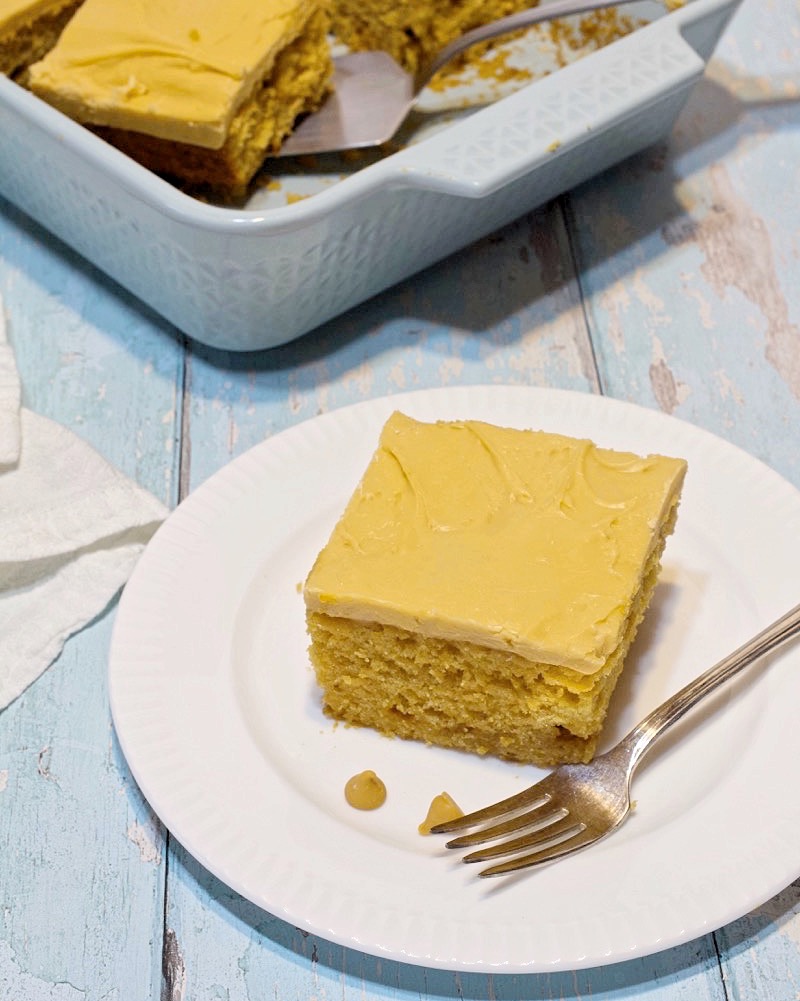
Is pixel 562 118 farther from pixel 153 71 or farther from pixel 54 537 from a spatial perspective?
pixel 54 537

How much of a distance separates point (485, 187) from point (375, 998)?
3.06 ft

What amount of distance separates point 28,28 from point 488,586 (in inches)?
51.4

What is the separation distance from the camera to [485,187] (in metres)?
1.47

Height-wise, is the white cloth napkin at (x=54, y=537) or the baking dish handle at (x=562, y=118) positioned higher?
the baking dish handle at (x=562, y=118)

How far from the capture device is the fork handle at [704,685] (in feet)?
3.84

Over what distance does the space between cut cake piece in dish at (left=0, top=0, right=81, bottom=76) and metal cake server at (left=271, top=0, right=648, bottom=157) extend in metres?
0.42

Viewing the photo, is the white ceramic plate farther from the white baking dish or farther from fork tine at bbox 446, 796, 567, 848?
the white baking dish

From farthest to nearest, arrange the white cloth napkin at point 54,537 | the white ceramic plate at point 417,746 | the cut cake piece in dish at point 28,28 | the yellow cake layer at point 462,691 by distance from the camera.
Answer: the cut cake piece in dish at point 28,28 → the white cloth napkin at point 54,537 → the yellow cake layer at point 462,691 → the white ceramic plate at point 417,746

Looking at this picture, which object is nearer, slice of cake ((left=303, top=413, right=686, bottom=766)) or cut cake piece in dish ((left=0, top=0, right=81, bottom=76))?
slice of cake ((left=303, top=413, right=686, bottom=766))

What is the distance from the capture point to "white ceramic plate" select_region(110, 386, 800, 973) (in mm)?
1031

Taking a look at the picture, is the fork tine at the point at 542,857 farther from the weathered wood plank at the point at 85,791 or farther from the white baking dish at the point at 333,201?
the white baking dish at the point at 333,201

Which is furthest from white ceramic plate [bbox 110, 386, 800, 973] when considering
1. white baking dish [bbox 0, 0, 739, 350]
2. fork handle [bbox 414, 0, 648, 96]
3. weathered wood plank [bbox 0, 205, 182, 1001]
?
fork handle [bbox 414, 0, 648, 96]

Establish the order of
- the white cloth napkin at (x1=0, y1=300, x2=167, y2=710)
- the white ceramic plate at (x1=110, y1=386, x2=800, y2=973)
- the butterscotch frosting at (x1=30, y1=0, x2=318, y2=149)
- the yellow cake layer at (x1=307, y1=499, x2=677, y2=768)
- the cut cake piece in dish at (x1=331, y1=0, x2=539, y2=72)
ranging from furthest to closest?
1. the cut cake piece in dish at (x1=331, y1=0, x2=539, y2=72)
2. the butterscotch frosting at (x1=30, y1=0, x2=318, y2=149)
3. the white cloth napkin at (x1=0, y1=300, x2=167, y2=710)
4. the yellow cake layer at (x1=307, y1=499, x2=677, y2=768)
5. the white ceramic plate at (x1=110, y1=386, x2=800, y2=973)

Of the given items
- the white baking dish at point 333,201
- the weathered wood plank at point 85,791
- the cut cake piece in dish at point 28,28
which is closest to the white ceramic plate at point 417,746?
the weathered wood plank at point 85,791
